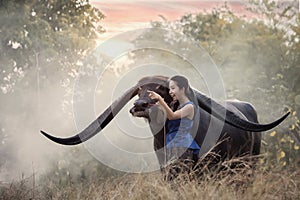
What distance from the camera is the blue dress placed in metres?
4.85

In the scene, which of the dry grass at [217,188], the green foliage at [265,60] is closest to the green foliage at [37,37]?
the green foliage at [265,60]

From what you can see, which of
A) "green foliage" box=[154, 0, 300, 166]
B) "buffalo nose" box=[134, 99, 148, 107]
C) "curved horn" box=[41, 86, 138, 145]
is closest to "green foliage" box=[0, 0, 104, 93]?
"green foliage" box=[154, 0, 300, 166]

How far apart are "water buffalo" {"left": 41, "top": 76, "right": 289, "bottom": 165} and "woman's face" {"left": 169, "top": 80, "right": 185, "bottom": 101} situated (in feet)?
0.29

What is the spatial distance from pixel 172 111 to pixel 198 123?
359 mm

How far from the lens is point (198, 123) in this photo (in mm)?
5059

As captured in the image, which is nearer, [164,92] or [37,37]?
[164,92]

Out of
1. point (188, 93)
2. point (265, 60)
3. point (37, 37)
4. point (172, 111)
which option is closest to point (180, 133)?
point (172, 111)

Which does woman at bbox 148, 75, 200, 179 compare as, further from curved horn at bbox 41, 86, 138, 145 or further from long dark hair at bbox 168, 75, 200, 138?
curved horn at bbox 41, 86, 138, 145

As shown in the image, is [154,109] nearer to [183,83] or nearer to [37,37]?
[183,83]

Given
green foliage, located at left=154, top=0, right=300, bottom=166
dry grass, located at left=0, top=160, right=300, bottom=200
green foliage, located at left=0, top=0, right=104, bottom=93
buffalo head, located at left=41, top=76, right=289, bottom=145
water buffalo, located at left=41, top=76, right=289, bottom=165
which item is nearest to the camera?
dry grass, located at left=0, top=160, right=300, bottom=200

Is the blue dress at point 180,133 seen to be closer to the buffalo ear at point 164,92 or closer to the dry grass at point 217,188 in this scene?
the buffalo ear at point 164,92

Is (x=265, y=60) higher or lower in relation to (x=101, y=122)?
lower

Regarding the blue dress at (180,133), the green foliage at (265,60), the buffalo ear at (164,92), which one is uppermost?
A: the buffalo ear at (164,92)

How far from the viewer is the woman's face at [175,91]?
4.77 m
